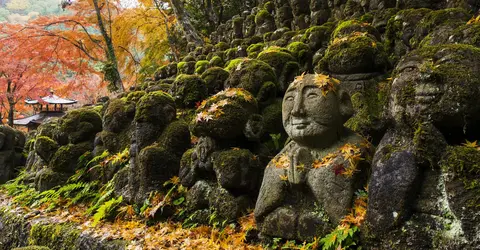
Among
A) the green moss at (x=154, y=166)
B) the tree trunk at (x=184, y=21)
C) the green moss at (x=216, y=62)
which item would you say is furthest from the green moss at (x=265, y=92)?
the tree trunk at (x=184, y=21)

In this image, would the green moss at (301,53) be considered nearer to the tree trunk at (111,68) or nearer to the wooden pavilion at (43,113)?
the tree trunk at (111,68)

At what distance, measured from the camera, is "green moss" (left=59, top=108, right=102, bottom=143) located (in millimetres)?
8570

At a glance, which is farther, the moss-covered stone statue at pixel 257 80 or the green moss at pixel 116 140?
the green moss at pixel 116 140

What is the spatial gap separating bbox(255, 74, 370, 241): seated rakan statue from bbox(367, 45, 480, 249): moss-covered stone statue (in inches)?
14.0

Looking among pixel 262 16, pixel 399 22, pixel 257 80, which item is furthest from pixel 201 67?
pixel 399 22

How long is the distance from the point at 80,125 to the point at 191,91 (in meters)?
3.14

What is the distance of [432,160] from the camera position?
112 inches

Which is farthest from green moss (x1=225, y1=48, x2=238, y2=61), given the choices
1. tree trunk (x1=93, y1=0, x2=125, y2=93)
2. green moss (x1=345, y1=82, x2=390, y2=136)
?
tree trunk (x1=93, y1=0, x2=125, y2=93)

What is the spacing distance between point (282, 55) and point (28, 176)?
791 centimetres

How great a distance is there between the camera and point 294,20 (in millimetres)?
11836

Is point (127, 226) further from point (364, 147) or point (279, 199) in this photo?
point (364, 147)

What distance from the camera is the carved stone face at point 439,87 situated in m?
2.77

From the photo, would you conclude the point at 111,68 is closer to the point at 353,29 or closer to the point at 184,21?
the point at 184,21

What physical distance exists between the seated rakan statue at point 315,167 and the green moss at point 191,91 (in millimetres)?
4046
